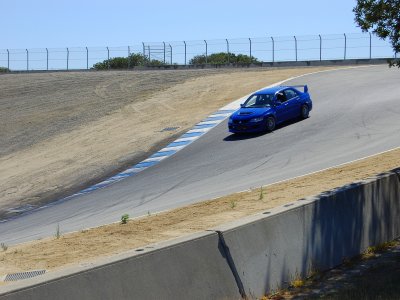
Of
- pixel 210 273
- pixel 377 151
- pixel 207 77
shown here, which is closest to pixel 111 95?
pixel 207 77

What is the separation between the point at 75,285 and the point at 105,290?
12.9 inches

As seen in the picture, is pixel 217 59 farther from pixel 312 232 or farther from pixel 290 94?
pixel 312 232

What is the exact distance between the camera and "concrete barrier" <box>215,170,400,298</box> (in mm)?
7199

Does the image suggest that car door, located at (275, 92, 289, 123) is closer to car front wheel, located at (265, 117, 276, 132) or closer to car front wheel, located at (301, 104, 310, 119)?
car front wheel, located at (265, 117, 276, 132)

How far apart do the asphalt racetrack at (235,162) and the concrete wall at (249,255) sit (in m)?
7.82

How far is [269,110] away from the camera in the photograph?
2775 cm

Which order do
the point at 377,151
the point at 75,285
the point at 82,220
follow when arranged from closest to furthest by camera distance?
1. the point at 75,285
2. the point at 82,220
3. the point at 377,151

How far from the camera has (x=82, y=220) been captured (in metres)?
17.1

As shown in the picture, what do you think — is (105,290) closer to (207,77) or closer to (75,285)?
(75,285)

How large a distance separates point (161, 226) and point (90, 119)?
87.0 feet

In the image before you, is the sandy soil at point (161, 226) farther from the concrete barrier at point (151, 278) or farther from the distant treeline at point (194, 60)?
the distant treeline at point (194, 60)

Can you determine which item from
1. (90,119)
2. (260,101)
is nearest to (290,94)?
(260,101)

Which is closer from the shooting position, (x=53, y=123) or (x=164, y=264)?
(x=164, y=264)

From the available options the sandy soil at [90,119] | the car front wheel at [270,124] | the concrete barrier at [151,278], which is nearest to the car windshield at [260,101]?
the car front wheel at [270,124]
